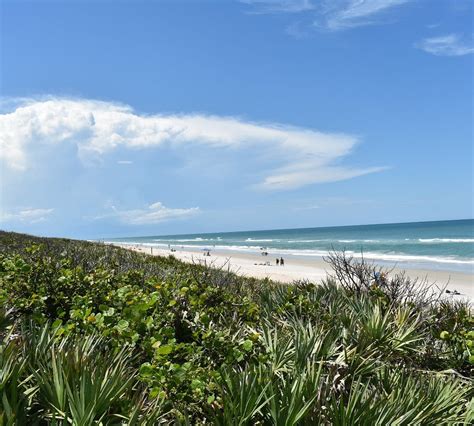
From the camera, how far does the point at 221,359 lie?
413 cm

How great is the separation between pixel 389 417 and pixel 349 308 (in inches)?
115

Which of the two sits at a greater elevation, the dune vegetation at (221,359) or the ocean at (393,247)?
the dune vegetation at (221,359)

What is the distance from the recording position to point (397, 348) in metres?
4.73

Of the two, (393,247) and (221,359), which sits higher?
(221,359)

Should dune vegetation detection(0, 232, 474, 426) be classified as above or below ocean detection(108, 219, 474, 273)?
above

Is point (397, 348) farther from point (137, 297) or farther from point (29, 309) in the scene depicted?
point (29, 309)

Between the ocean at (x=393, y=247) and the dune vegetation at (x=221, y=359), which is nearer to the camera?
the dune vegetation at (x=221, y=359)

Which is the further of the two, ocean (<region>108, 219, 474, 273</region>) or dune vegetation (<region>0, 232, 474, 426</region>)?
ocean (<region>108, 219, 474, 273</region>)

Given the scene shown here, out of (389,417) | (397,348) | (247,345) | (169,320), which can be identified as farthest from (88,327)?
(397,348)

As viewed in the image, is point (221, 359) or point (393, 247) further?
point (393, 247)

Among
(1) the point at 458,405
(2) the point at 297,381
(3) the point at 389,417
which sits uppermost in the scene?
(2) the point at 297,381

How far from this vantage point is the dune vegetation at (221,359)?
276 cm

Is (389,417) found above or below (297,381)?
below

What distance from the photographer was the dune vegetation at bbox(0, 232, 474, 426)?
276 centimetres
